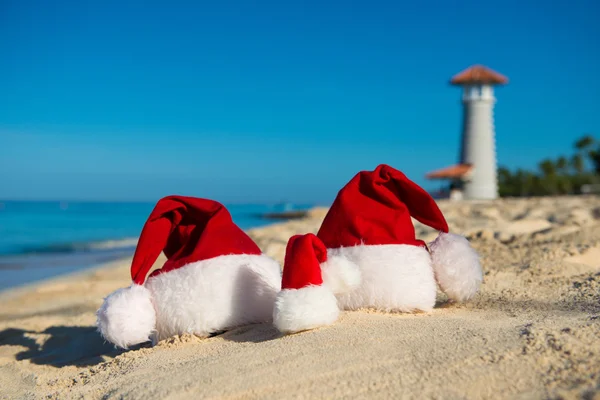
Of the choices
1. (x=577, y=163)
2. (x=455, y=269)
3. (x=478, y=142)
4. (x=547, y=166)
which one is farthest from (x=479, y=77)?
(x=455, y=269)

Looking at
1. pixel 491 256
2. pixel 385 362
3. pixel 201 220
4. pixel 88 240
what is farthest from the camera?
pixel 88 240

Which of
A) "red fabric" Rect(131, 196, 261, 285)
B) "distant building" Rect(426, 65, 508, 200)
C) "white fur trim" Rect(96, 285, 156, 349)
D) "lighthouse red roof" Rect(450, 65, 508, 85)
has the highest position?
"lighthouse red roof" Rect(450, 65, 508, 85)

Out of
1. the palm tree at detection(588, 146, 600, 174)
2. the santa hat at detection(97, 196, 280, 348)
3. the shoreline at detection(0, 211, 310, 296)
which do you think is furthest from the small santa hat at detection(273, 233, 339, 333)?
the palm tree at detection(588, 146, 600, 174)

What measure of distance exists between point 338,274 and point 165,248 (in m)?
0.99

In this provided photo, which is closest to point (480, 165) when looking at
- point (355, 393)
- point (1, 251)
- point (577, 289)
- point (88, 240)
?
point (88, 240)

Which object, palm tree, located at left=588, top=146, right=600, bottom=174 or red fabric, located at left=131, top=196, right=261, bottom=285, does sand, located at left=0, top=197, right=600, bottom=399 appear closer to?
red fabric, located at left=131, top=196, right=261, bottom=285

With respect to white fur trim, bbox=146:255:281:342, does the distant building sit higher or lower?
higher

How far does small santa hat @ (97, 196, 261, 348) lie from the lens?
7.69 feet

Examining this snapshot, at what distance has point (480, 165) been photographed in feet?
78.0

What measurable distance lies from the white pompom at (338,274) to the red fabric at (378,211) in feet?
0.80

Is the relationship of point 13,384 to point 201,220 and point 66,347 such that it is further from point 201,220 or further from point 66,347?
point 201,220

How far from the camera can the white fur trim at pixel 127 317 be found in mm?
2328

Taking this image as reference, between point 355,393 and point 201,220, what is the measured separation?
1462 millimetres

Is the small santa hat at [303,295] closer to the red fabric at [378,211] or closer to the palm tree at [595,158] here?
the red fabric at [378,211]
